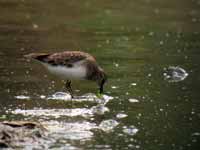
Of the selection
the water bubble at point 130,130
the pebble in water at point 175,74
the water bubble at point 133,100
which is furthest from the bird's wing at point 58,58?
the pebble in water at point 175,74

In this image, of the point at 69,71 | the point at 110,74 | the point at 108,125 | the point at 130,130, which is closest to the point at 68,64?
the point at 69,71

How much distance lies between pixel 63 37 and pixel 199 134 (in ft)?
26.7

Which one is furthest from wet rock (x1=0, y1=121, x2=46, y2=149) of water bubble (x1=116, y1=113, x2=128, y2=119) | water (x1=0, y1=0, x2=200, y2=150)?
water bubble (x1=116, y1=113, x2=128, y2=119)

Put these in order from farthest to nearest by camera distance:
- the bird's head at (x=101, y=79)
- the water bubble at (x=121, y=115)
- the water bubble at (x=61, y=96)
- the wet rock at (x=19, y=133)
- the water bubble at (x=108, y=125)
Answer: the bird's head at (x=101, y=79)
the water bubble at (x=61, y=96)
the water bubble at (x=121, y=115)
the water bubble at (x=108, y=125)
the wet rock at (x=19, y=133)

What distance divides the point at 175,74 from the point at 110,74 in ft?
3.88

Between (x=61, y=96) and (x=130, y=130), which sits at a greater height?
(x=130, y=130)

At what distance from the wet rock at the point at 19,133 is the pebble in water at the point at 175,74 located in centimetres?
443

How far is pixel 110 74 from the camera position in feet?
49.2

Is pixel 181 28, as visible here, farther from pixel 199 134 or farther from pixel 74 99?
pixel 199 134

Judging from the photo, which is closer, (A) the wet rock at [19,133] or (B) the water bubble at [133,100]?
(A) the wet rock at [19,133]

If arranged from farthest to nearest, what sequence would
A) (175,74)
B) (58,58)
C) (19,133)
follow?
1. (175,74)
2. (58,58)
3. (19,133)

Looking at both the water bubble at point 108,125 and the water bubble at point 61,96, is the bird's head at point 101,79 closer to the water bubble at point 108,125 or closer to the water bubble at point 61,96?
the water bubble at point 61,96

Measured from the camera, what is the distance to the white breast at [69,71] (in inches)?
501

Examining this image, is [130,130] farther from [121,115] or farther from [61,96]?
[61,96]
